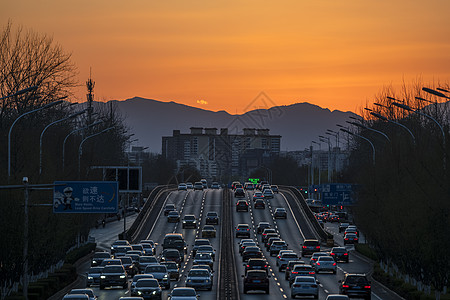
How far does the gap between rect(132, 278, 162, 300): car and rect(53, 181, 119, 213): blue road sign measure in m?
4.41

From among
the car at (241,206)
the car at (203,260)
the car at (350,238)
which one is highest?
the car at (241,206)

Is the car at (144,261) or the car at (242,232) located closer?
the car at (144,261)

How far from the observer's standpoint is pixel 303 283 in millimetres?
49594

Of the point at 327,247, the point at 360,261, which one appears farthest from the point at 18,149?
the point at 327,247

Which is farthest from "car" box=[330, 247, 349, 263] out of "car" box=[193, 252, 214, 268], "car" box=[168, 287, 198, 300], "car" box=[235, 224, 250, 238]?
"car" box=[168, 287, 198, 300]

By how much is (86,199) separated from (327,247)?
5416cm

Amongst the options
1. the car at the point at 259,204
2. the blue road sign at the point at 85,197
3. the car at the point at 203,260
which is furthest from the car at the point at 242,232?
the blue road sign at the point at 85,197

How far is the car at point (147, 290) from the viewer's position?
1847 inches

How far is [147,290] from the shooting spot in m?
47.1

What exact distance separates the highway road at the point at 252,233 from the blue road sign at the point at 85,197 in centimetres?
589

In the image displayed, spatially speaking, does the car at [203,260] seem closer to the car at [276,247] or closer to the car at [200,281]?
the car at [200,281]

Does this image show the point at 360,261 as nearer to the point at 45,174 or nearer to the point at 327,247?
the point at 327,247

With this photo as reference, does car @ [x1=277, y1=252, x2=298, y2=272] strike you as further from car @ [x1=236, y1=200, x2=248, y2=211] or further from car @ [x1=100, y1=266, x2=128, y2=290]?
car @ [x1=236, y1=200, x2=248, y2=211]

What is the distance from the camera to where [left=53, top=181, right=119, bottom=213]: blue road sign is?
156ft
